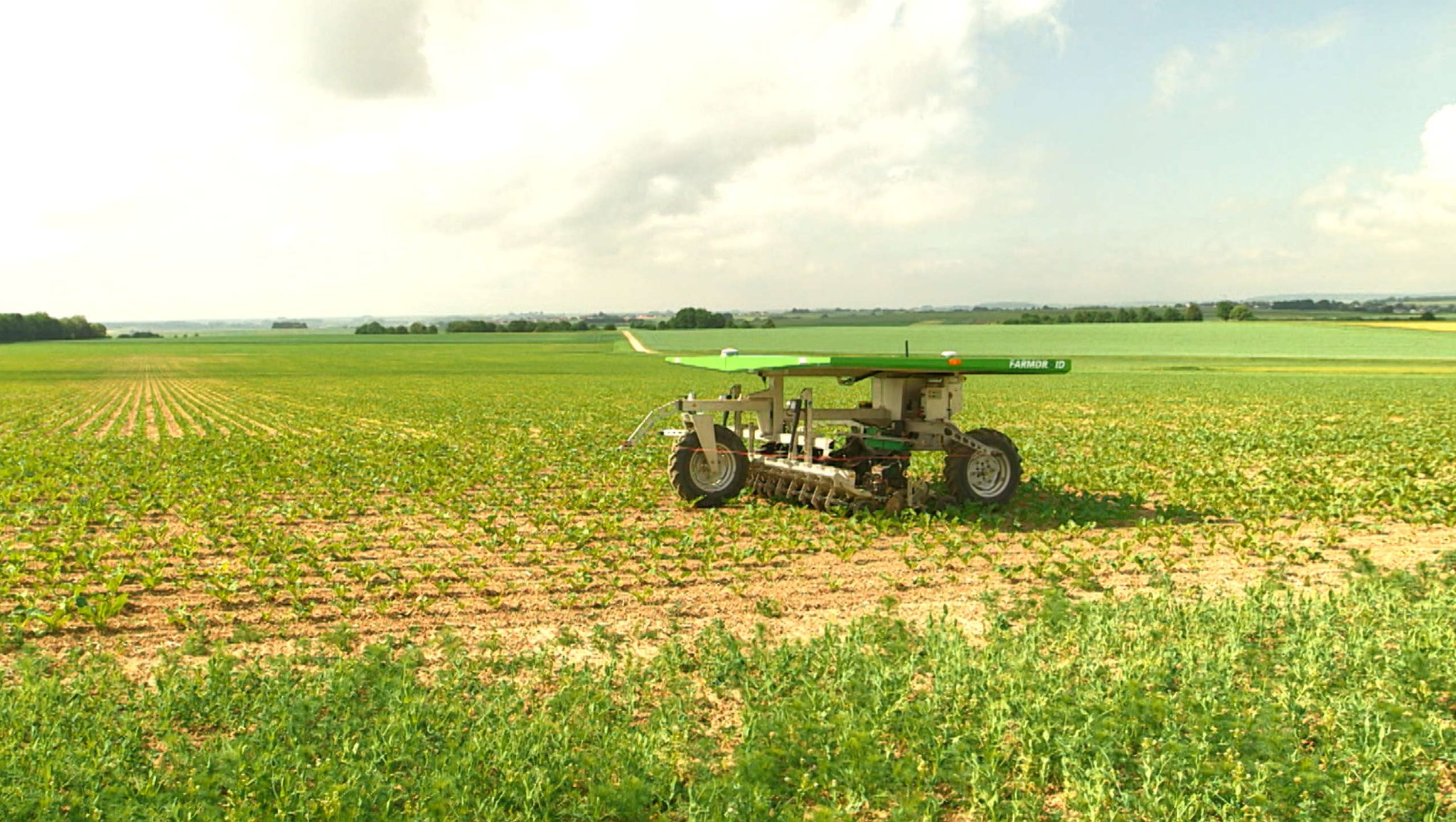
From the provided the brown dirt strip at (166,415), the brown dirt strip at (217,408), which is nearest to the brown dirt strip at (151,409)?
the brown dirt strip at (166,415)

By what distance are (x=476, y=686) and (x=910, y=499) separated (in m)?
7.22

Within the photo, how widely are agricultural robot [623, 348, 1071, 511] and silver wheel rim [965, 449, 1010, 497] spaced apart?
12mm

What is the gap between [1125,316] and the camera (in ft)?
374

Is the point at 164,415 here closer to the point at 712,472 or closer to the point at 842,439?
the point at 712,472

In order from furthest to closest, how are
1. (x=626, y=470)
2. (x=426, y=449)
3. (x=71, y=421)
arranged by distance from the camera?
(x=71, y=421), (x=426, y=449), (x=626, y=470)

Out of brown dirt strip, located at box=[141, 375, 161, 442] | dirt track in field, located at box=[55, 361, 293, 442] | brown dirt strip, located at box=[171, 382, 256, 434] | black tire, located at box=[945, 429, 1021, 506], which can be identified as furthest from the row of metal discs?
brown dirt strip, located at box=[141, 375, 161, 442]

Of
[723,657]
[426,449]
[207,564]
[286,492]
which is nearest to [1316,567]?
[723,657]

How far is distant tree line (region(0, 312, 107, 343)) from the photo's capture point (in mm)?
141125

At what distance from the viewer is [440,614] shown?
7.77m

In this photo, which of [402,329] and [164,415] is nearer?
[164,415]

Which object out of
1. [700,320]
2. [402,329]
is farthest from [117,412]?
[402,329]

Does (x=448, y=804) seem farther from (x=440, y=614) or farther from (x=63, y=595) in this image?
(x=63, y=595)

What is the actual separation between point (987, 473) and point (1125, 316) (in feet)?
368

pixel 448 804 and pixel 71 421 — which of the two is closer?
pixel 448 804
